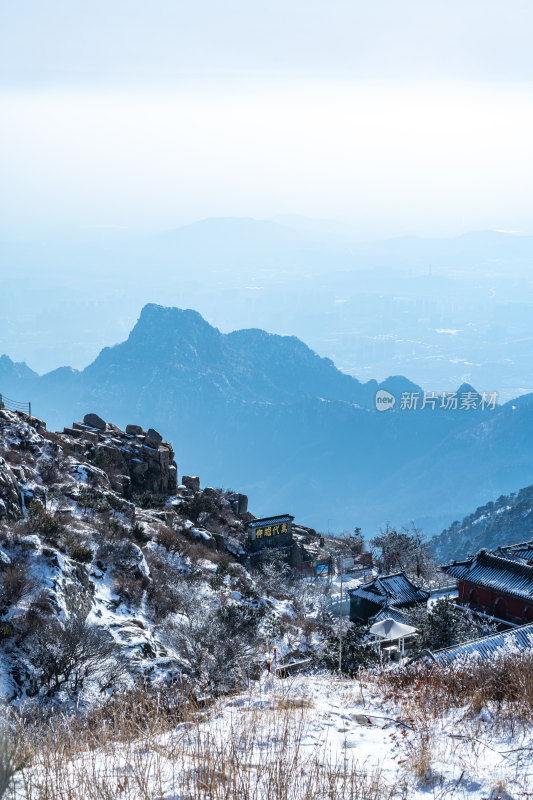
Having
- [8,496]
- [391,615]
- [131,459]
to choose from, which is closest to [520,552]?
[391,615]

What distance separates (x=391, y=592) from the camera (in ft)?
117

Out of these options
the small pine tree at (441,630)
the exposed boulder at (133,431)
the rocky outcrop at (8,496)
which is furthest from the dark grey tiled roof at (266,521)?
the rocky outcrop at (8,496)

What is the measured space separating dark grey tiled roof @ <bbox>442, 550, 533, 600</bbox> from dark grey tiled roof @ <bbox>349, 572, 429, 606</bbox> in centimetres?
234

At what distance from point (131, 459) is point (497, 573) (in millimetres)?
23179

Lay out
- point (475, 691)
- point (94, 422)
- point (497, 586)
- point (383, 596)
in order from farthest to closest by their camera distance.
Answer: point (94, 422) < point (383, 596) < point (497, 586) < point (475, 691)

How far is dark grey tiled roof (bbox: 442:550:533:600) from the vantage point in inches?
1234

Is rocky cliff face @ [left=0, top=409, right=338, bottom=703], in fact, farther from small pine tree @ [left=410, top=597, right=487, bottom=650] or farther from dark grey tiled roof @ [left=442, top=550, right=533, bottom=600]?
dark grey tiled roof @ [left=442, top=550, right=533, bottom=600]

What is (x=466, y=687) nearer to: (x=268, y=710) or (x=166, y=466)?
(x=268, y=710)

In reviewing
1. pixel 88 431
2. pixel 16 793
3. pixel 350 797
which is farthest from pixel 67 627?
pixel 88 431

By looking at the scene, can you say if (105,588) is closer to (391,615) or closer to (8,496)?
(8,496)

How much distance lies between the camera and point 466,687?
9.91 meters

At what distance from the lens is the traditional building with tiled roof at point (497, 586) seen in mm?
31156

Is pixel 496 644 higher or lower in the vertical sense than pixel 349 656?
higher

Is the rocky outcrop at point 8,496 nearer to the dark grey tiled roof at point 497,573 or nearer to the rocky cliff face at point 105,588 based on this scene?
the rocky cliff face at point 105,588
